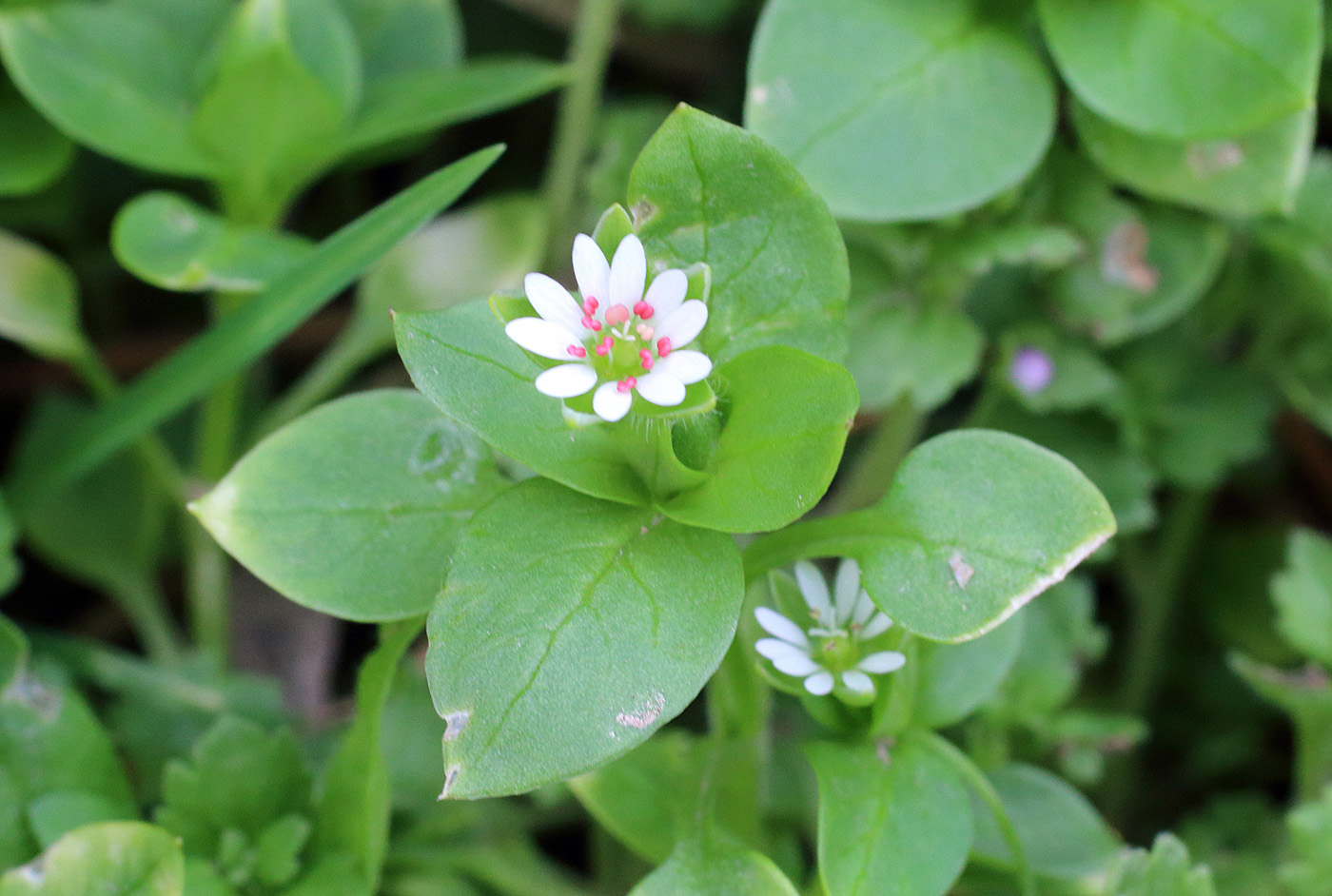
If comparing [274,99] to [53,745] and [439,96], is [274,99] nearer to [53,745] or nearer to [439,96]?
[439,96]

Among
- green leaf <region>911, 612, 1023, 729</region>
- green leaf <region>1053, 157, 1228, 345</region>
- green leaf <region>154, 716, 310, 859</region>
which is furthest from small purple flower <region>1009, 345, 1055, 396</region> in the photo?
green leaf <region>154, 716, 310, 859</region>

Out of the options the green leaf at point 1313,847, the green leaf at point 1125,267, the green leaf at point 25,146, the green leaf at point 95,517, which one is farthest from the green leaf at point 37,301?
the green leaf at point 1313,847

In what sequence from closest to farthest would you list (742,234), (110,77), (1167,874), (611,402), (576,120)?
(611,402) → (742,234) → (1167,874) → (110,77) → (576,120)

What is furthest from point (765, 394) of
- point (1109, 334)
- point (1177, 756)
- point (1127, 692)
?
point (1177, 756)

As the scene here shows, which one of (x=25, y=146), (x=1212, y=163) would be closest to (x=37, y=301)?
(x=25, y=146)

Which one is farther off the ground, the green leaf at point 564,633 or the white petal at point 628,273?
the white petal at point 628,273

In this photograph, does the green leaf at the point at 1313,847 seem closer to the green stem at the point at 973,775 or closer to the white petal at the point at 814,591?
the green stem at the point at 973,775
